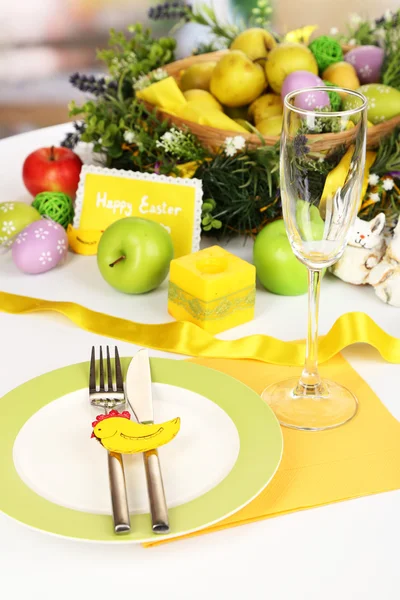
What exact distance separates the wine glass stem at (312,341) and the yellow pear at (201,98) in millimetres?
564

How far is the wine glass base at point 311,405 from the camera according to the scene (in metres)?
0.73

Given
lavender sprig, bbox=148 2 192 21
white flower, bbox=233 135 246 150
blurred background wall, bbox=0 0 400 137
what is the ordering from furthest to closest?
blurred background wall, bbox=0 0 400 137 < lavender sprig, bbox=148 2 192 21 < white flower, bbox=233 135 246 150

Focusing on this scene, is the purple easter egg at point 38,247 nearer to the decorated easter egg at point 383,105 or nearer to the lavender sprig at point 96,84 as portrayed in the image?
the lavender sprig at point 96,84

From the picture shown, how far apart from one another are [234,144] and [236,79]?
160mm

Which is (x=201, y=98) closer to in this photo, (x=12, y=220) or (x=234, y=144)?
(x=234, y=144)

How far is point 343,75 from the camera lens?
4.14 feet

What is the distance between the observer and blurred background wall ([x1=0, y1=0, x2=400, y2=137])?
4234 millimetres

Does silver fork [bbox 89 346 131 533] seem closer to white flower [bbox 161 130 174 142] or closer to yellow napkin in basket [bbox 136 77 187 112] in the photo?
white flower [bbox 161 130 174 142]

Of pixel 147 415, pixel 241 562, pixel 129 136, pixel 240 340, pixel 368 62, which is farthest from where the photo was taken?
pixel 368 62

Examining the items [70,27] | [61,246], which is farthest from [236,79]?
[70,27]

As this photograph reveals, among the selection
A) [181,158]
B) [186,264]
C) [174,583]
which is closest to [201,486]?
[174,583]

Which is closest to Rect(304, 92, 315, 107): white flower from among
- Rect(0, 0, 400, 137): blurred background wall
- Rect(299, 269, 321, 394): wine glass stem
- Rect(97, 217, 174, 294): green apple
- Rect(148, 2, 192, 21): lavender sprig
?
Rect(299, 269, 321, 394): wine glass stem

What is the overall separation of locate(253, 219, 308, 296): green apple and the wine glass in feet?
0.83

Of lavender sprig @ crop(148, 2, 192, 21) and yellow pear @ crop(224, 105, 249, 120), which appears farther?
lavender sprig @ crop(148, 2, 192, 21)
